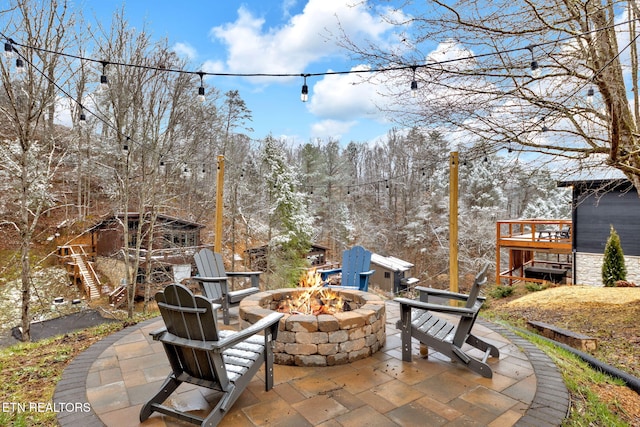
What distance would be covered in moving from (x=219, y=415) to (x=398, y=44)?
4.14m

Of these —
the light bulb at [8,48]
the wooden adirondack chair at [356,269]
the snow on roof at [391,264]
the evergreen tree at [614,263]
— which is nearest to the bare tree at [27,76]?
the light bulb at [8,48]

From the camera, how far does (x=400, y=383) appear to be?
2518 mm

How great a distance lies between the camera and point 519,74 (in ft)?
13.6

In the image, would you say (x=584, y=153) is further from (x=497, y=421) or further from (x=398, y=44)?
(x=497, y=421)

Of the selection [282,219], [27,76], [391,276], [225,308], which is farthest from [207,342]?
[391,276]

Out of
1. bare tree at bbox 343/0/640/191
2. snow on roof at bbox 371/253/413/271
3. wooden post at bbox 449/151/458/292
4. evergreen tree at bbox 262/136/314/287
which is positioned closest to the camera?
bare tree at bbox 343/0/640/191

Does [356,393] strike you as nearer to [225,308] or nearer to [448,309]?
[448,309]

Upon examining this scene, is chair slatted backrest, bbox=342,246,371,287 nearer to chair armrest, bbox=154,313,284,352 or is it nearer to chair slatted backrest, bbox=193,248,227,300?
chair slatted backrest, bbox=193,248,227,300

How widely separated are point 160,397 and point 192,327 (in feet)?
1.83

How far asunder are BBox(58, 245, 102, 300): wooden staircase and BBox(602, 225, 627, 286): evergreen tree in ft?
50.8

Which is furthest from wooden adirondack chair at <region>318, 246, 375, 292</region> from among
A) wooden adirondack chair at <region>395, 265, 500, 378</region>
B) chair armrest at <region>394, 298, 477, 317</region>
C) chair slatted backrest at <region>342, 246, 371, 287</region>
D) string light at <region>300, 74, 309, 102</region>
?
string light at <region>300, 74, 309, 102</region>

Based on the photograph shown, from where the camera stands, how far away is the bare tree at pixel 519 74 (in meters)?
3.75

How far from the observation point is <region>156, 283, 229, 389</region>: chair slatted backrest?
1.88m

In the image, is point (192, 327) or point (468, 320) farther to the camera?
point (468, 320)
